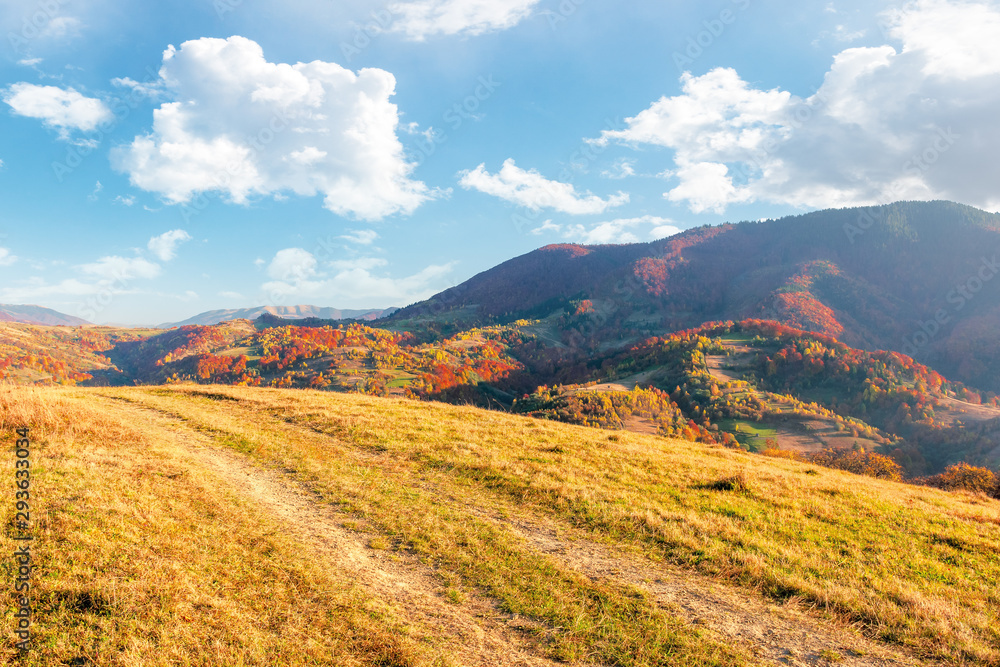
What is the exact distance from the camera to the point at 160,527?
1073 cm

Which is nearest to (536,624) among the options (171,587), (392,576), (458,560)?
(458,560)

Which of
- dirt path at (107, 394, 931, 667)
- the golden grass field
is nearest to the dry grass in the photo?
the golden grass field

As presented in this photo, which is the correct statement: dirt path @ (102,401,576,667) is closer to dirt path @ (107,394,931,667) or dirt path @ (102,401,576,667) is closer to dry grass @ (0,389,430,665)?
dirt path @ (107,394,931,667)

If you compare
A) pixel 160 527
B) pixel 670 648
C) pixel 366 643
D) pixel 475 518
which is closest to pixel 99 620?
pixel 160 527

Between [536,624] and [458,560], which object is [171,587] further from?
[536,624]

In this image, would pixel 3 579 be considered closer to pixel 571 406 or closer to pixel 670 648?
pixel 670 648

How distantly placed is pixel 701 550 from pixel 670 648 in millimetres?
4827

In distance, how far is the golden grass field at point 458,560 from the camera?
8.12 metres

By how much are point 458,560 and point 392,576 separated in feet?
5.77

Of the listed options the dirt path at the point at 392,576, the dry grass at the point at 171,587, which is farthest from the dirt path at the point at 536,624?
the dry grass at the point at 171,587

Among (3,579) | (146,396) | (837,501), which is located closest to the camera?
(3,579)

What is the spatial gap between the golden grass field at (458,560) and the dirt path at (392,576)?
53 mm

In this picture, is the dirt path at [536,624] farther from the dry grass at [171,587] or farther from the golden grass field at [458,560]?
the dry grass at [171,587]

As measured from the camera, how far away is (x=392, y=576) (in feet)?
34.4
